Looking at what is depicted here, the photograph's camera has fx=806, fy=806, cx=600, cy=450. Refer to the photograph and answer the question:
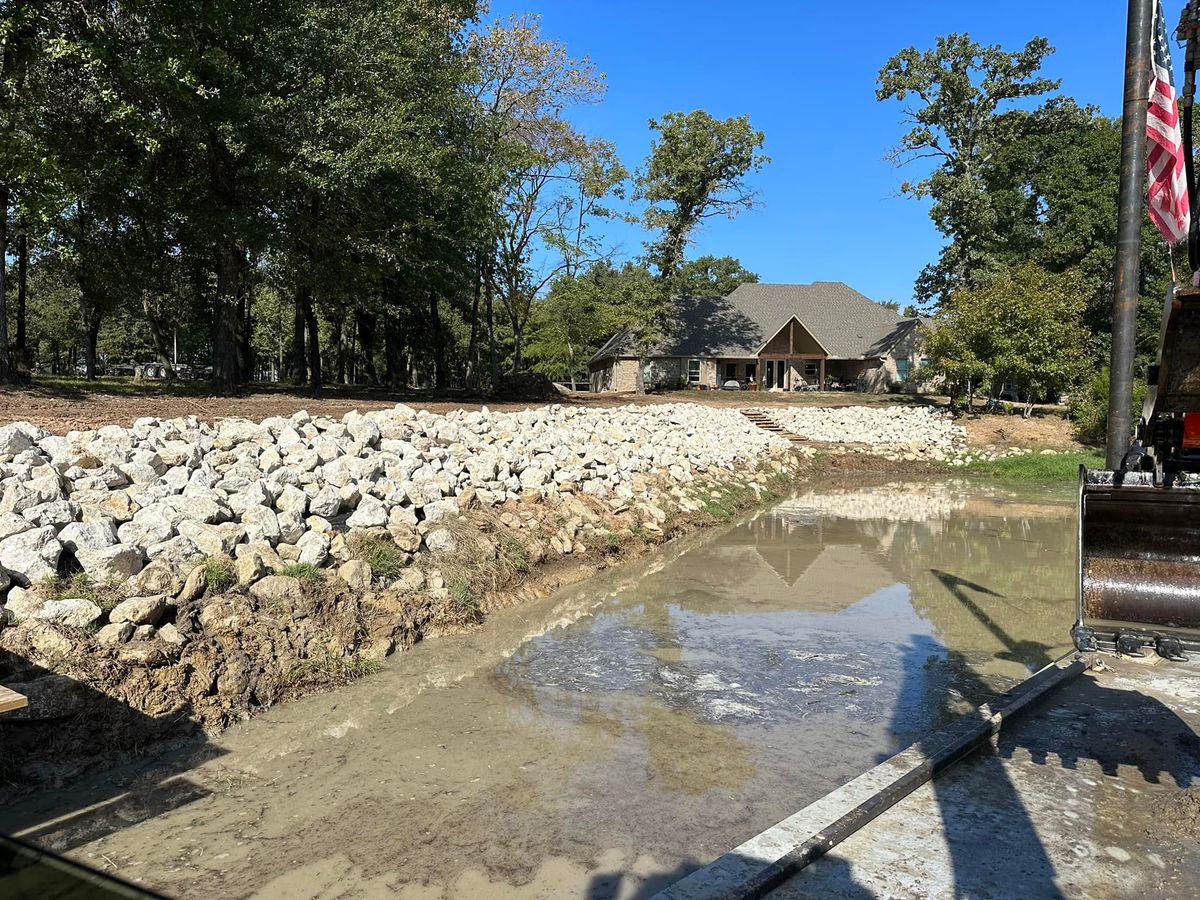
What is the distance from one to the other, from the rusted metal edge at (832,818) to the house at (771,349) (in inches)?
1633

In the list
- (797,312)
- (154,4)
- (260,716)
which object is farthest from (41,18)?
(797,312)

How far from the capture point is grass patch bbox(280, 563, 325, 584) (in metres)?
7.05

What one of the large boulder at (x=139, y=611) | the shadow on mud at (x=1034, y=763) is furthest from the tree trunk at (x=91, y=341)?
the shadow on mud at (x=1034, y=763)

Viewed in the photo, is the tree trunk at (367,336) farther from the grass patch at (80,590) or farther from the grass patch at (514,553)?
the grass patch at (80,590)

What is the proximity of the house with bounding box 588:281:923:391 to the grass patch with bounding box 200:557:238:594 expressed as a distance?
39770 mm

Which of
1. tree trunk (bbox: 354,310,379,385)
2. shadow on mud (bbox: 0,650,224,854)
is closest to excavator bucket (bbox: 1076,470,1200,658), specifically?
shadow on mud (bbox: 0,650,224,854)

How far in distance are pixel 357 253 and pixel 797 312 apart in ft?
113

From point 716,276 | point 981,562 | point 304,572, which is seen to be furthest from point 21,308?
point 716,276

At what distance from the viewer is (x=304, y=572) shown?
7141mm

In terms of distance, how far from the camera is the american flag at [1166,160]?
5.65 meters

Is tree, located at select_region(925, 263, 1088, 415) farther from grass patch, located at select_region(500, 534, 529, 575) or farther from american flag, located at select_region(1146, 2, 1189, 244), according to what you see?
american flag, located at select_region(1146, 2, 1189, 244)

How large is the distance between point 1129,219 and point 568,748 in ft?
18.3

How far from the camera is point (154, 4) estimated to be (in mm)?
14867

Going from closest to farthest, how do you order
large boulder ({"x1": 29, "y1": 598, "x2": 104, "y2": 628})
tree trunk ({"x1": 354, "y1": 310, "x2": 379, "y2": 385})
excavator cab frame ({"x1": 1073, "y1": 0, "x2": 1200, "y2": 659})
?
excavator cab frame ({"x1": 1073, "y1": 0, "x2": 1200, "y2": 659}) < large boulder ({"x1": 29, "y1": 598, "x2": 104, "y2": 628}) < tree trunk ({"x1": 354, "y1": 310, "x2": 379, "y2": 385})
